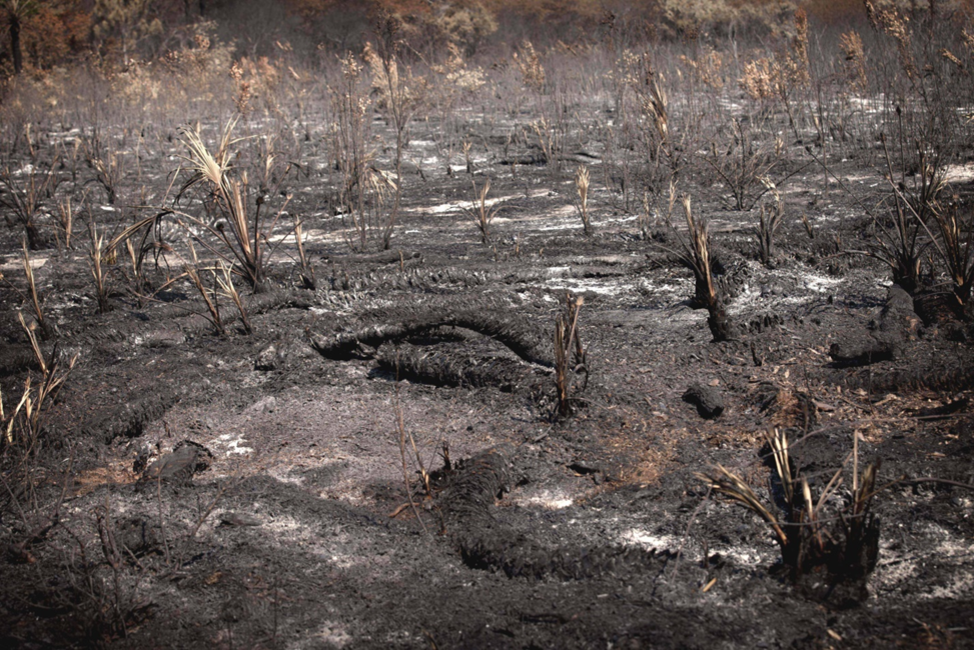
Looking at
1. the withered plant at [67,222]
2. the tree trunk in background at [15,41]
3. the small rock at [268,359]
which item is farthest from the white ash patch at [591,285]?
the tree trunk in background at [15,41]

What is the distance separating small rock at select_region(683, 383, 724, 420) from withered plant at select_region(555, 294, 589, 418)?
41 cm

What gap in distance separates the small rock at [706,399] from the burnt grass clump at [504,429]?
0.02 meters

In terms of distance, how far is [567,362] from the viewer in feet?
8.69

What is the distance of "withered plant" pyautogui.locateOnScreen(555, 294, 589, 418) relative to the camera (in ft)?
8.45

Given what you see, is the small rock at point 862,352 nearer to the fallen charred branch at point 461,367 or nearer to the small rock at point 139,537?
the fallen charred branch at point 461,367

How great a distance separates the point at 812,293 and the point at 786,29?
16884 millimetres

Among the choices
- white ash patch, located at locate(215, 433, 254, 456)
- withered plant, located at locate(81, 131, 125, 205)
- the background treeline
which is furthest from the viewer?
the background treeline

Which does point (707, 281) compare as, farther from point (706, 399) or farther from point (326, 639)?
point (326, 639)

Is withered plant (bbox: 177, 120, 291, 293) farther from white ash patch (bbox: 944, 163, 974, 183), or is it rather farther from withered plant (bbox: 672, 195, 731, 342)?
white ash patch (bbox: 944, 163, 974, 183)

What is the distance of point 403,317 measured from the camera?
355 cm

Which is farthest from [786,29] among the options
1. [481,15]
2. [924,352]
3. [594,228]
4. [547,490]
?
[547,490]

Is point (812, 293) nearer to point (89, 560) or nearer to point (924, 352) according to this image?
point (924, 352)

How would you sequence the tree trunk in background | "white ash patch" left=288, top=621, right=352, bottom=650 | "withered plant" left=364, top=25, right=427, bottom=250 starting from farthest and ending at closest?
the tree trunk in background, "withered plant" left=364, top=25, right=427, bottom=250, "white ash patch" left=288, top=621, right=352, bottom=650

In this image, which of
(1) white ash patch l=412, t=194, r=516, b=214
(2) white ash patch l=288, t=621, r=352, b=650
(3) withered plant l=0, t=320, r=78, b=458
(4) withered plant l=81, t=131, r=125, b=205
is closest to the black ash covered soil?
(2) white ash patch l=288, t=621, r=352, b=650
